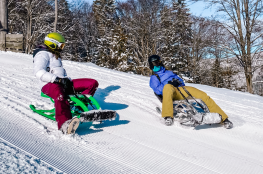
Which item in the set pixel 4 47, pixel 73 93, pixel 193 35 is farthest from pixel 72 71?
pixel 193 35

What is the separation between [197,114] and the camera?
3.33 metres

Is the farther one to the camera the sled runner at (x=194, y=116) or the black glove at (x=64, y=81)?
the sled runner at (x=194, y=116)

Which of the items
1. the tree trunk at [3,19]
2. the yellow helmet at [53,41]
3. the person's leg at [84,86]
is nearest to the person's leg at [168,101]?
the person's leg at [84,86]

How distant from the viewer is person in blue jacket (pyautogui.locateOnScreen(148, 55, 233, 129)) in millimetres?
3617

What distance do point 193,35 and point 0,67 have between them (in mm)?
21638

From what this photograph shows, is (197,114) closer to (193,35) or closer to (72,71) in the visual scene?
(72,71)

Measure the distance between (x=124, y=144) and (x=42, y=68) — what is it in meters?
1.54

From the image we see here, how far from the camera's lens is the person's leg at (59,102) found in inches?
114

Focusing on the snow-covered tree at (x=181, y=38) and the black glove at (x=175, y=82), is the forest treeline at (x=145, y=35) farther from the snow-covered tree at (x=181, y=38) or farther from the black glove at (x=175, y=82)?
the black glove at (x=175, y=82)

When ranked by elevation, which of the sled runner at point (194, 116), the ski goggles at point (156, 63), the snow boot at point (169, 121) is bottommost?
the snow boot at point (169, 121)

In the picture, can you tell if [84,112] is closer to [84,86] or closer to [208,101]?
[84,86]

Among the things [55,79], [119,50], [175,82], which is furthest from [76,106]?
[119,50]

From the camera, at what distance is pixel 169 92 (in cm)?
372

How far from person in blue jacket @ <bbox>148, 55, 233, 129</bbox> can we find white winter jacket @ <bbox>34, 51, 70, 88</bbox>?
63.5 inches
